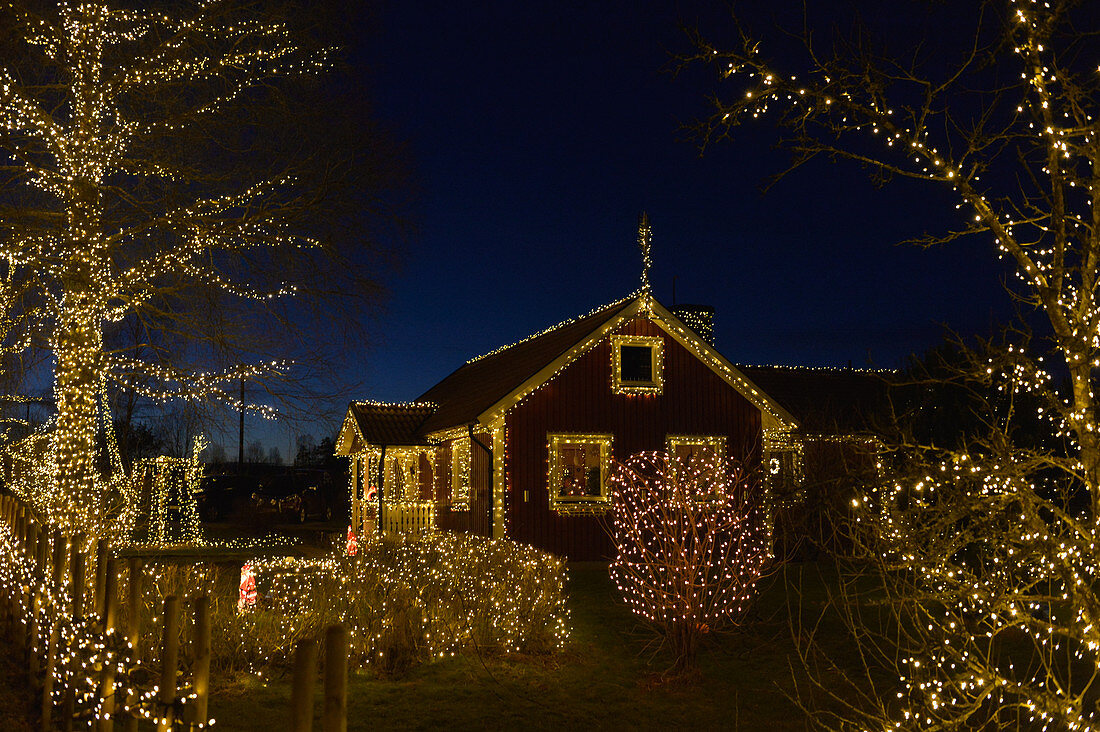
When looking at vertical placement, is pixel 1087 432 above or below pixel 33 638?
above

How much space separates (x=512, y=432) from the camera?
61.8ft

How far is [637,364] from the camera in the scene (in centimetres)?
1991

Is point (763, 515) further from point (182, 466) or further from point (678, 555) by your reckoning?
point (182, 466)

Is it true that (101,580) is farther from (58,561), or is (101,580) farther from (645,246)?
(645,246)

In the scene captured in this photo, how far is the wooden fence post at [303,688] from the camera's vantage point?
3.09 m

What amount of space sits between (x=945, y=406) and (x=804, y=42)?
48.6ft

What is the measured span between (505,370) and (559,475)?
3.97 meters

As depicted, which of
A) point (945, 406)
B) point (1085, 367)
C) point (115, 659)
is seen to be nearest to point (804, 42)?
point (1085, 367)

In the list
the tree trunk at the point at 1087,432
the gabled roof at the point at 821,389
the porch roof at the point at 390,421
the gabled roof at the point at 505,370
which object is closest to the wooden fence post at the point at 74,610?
the tree trunk at the point at 1087,432

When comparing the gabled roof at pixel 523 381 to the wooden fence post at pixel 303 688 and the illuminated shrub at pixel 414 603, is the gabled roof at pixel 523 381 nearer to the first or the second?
the illuminated shrub at pixel 414 603

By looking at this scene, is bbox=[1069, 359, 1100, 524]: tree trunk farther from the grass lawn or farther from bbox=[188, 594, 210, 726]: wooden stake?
bbox=[188, 594, 210, 726]: wooden stake

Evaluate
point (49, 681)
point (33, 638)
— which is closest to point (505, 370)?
point (33, 638)

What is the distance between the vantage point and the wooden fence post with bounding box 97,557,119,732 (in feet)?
15.0

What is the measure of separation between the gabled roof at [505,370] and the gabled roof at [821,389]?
20.2 ft
